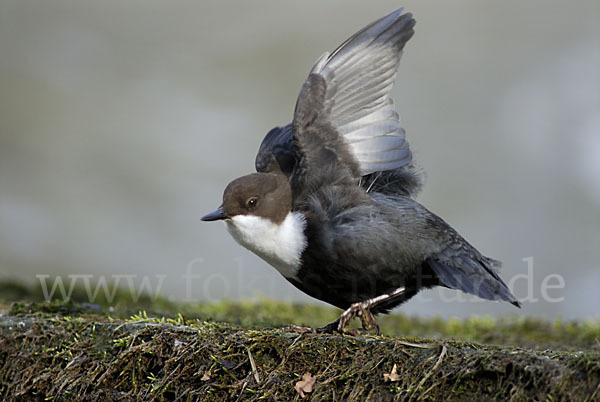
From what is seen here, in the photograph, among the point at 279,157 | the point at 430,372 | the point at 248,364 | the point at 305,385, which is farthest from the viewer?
the point at 279,157

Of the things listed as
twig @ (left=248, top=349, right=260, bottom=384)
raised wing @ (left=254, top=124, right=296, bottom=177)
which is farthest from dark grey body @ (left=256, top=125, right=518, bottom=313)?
twig @ (left=248, top=349, right=260, bottom=384)

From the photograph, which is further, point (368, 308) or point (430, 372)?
point (368, 308)

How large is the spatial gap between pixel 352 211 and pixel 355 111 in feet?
1.93

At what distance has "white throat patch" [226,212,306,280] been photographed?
3.88 m

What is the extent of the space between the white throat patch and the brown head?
1.2 inches

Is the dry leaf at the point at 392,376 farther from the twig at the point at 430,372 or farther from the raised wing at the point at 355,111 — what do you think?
the raised wing at the point at 355,111

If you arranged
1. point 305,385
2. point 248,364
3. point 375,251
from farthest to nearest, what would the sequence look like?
point 375,251 → point 248,364 → point 305,385

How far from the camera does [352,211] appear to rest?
391cm

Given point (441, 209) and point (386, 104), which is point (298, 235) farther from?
point (441, 209)

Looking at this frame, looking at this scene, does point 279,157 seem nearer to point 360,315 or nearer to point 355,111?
point 355,111

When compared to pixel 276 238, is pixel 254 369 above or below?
below

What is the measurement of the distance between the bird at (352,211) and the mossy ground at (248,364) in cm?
62

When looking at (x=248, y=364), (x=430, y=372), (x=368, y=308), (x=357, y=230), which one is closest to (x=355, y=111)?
(x=357, y=230)

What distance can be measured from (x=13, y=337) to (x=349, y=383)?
170 cm
